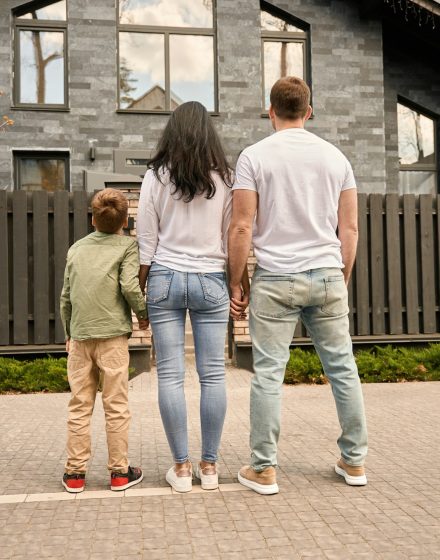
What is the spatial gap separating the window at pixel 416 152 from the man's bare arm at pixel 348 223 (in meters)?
10.9

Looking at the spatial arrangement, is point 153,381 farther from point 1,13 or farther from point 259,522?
point 1,13

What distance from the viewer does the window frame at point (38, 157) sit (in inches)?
483

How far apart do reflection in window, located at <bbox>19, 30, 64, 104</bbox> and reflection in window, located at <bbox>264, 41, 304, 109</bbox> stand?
382 centimetres

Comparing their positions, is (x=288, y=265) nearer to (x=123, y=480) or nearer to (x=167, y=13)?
(x=123, y=480)

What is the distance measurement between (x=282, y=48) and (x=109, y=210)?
403 inches

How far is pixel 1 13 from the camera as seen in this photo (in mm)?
12023

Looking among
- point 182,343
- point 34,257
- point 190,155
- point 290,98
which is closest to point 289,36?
point 34,257

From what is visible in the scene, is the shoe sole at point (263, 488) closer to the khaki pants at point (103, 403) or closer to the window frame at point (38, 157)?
the khaki pants at point (103, 403)

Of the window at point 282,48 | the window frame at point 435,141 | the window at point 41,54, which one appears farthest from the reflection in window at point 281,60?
the window at point 41,54

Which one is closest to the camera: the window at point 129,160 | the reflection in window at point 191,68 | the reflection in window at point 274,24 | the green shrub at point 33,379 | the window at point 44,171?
the green shrub at point 33,379

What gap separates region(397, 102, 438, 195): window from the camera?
46.8 feet

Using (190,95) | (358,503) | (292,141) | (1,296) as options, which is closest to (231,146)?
(190,95)

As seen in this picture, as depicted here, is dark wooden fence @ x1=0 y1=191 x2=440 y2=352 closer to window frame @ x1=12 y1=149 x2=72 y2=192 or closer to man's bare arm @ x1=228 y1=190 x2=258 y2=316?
man's bare arm @ x1=228 y1=190 x2=258 y2=316

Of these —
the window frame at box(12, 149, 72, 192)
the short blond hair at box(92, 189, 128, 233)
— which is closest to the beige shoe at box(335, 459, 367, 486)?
the short blond hair at box(92, 189, 128, 233)
